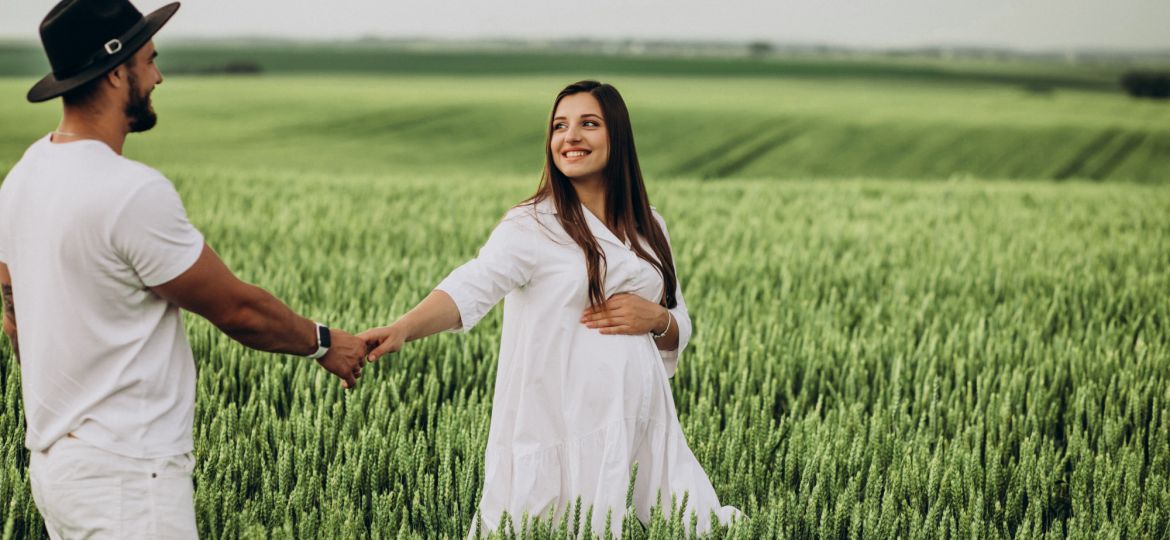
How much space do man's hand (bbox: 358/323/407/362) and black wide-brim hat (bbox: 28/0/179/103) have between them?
33.0 inches

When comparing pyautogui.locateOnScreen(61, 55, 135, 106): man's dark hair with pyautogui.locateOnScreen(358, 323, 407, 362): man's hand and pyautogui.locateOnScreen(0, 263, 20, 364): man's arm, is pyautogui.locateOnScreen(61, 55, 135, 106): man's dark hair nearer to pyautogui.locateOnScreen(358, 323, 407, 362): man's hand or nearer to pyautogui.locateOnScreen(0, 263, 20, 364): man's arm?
pyautogui.locateOnScreen(0, 263, 20, 364): man's arm

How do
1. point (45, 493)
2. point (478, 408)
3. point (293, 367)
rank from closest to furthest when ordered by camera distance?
point (45, 493)
point (478, 408)
point (293, 367)

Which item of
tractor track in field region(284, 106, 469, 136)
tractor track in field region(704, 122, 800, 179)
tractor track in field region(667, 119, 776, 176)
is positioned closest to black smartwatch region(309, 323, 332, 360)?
tractor track in field region(704, 122, 800, 179)

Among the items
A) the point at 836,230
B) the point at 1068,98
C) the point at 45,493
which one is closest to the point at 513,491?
the point at 45,493

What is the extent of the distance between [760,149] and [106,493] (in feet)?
73.7

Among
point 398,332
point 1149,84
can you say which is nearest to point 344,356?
point 398,332

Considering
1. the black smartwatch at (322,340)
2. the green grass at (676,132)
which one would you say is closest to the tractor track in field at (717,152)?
the green grass at (676,132)

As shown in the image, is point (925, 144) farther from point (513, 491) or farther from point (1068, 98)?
point (513, 491)

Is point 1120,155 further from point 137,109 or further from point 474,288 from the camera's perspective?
point 137,109

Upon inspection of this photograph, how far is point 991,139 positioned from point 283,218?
20.1m

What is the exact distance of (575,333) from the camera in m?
2.51

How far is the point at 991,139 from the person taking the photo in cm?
2448

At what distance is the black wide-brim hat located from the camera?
1957mm

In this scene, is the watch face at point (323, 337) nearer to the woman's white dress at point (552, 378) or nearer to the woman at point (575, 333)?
the woman at point (575, 333)
